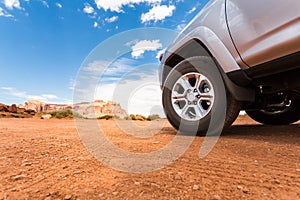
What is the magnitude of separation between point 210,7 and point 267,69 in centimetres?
93

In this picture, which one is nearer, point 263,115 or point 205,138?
point 205,138

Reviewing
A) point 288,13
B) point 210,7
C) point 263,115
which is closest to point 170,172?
point 288,13

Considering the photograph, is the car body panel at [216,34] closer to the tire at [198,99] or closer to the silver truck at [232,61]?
the silver truck at [232,61]

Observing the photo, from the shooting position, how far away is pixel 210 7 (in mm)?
2314

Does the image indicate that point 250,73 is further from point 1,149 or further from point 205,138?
point 1,149

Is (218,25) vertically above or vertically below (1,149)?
above

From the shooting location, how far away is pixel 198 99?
2.53 metres

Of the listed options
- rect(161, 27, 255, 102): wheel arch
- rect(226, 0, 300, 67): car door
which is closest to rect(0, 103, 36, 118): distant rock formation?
rect(161, 27, 255, 102): wheel arch

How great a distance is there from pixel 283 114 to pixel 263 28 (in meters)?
2.20

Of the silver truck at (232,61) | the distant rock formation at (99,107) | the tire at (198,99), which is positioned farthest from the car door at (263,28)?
the distant rock formation at (99,107)

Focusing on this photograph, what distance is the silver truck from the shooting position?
1732mm

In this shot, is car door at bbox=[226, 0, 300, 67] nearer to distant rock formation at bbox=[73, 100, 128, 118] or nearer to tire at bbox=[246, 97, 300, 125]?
tire at bbox=[246, 97, 300, 125]

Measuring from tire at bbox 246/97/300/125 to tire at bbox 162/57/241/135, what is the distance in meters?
1.58

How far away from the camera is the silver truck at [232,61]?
1.73 meters
